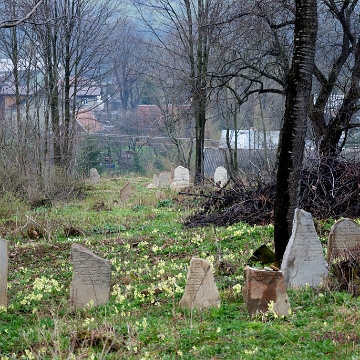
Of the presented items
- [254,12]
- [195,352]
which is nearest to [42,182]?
[254,12]

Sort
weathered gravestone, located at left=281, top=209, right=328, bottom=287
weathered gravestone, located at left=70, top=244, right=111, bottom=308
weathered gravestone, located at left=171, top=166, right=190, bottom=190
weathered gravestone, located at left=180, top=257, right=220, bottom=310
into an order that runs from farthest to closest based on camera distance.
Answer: weathered gravestone, located at left=171, top=166, right=190, bottom=190 → weathered gravestone, located at left=281, top=209, right=328, bottom=287 → weathered gravestone, located at left=70, top=244, right=111, bottom=308 → weathered gravestone, located at left=180, top=257, right=220, bottom=310

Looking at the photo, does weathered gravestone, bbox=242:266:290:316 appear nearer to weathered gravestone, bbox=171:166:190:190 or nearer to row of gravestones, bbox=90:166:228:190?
row of gravestones, bbox=90:166:228:190

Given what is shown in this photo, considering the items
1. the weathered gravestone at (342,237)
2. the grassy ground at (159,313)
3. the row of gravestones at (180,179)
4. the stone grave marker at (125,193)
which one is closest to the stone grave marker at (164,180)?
the row of gravestones at (180,179)

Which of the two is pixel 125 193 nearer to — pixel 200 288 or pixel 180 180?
pixel 180 180

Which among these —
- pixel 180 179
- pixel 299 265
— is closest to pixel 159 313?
pixel 299 265

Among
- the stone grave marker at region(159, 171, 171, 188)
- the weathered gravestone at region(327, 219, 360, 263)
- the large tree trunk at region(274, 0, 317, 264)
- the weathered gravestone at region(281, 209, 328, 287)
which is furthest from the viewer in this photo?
the stone grave marker at region(159, 171, 171, 188)

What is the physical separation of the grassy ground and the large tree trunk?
4.90 ft

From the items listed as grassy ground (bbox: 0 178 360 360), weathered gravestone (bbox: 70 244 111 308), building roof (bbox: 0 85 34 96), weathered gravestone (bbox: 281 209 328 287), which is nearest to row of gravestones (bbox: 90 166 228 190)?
building roof (bbox: 0 85 34 96)

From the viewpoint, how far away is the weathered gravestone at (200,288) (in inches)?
Answer: 303

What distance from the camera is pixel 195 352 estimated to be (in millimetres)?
5965

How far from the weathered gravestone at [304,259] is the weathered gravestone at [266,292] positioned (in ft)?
A: 5.69

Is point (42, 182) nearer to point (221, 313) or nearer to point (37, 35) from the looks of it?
point (37, 35)

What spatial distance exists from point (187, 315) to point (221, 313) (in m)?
0.39

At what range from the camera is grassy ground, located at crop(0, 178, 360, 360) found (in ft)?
19.7
